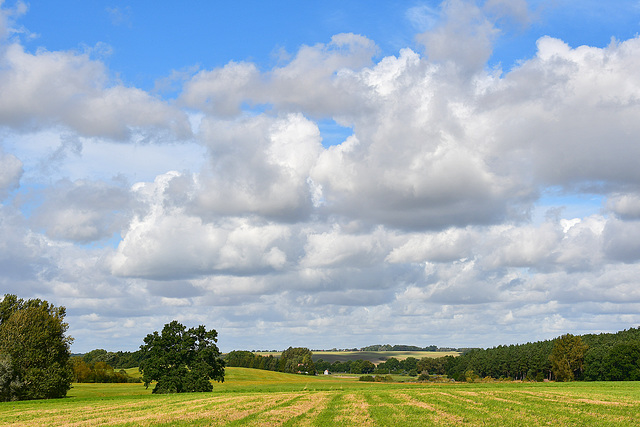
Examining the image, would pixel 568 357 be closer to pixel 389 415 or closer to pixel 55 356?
pixel 55 356

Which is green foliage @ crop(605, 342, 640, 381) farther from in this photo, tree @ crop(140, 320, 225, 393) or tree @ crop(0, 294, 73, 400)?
tree @ crop(0, 294, 73, 400)

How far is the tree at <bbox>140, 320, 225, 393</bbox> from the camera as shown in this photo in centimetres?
9856

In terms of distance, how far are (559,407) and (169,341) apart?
233 feet

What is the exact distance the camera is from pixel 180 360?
101 m

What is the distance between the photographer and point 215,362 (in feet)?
339

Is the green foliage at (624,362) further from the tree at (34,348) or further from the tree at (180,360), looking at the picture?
the tree at (34,348)

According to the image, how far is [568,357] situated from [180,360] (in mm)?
131558

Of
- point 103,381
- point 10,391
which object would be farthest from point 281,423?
point 103,381

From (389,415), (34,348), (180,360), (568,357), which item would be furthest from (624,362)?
(34,348)

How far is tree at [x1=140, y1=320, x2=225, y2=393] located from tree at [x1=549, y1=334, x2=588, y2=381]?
400 ft

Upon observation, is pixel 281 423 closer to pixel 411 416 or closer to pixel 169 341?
pixel 411 416

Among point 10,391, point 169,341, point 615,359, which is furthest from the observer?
point 615,359

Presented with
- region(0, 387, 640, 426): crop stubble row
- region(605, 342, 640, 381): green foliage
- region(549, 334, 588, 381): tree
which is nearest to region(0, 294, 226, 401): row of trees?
region(0, 387, 640, 426): crop stubble row

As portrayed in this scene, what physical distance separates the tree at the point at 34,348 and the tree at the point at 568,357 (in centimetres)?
14672
